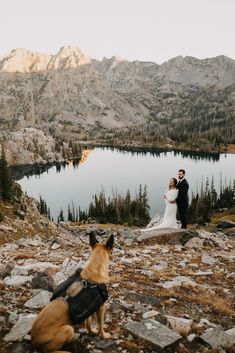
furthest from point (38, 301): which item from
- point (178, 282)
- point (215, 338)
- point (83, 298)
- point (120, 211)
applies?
point (120, 211)

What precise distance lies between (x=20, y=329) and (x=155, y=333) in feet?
9.67

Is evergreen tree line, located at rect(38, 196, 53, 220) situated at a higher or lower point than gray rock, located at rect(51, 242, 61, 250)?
lower

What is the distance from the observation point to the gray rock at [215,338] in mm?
7715

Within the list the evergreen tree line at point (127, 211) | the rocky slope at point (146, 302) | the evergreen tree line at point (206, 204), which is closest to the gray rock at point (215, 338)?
the rocky slope at point (146, 302)

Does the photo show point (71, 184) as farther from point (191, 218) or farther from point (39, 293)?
point (39, 293)

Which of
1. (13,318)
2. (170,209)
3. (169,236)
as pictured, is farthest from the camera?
(170,209)

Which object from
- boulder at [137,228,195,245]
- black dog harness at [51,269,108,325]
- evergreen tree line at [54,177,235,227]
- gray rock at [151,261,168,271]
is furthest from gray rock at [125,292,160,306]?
evergreen tree line at [54,177,235,227]

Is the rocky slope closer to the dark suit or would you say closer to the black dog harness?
the black dog harness

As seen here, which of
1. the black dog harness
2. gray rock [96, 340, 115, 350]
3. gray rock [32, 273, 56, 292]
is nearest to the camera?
the black dog harness

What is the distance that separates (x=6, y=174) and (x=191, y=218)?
68078 millimetres

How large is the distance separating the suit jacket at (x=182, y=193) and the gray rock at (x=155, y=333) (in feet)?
43.6

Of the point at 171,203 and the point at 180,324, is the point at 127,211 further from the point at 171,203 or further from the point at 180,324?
the point at 180,324

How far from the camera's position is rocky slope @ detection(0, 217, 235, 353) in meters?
7.34

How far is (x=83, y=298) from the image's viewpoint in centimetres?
676
